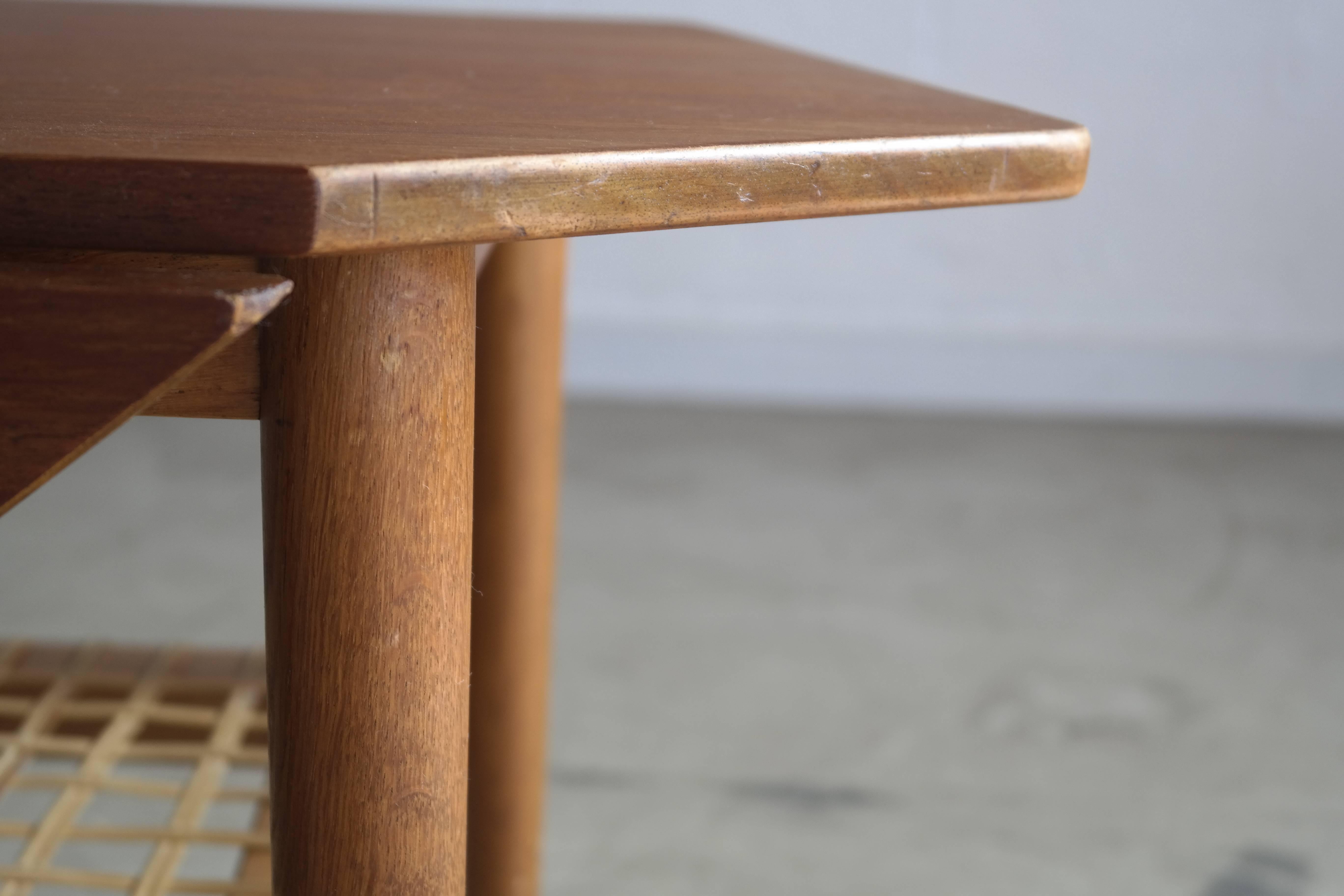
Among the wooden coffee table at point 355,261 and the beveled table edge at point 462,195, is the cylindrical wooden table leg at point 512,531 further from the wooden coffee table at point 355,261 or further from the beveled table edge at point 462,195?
the beveled table edge at point 462,195

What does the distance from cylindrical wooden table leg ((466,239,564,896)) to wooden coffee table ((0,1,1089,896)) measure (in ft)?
0.64

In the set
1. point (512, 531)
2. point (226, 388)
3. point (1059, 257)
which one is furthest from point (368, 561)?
point (1059, 257)

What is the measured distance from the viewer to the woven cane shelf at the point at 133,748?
0.56 m

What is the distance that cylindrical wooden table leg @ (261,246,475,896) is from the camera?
30 centimetres

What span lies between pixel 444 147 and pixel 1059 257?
77.8 inches

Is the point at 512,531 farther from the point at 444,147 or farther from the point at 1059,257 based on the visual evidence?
the point at 1059,257

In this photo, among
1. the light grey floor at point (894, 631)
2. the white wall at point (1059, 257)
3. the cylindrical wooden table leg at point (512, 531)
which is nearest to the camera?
the cylindrical wooden table leg at point (512, 531)

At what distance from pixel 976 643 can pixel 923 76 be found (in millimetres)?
1010

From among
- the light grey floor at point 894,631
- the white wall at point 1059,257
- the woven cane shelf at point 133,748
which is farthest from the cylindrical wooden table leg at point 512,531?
the white wall at point 1059,257

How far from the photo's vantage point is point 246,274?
25cm

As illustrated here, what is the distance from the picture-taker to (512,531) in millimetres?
674

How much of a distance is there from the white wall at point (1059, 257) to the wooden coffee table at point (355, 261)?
166 centimetres

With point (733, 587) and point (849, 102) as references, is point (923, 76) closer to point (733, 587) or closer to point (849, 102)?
point (733, 587)

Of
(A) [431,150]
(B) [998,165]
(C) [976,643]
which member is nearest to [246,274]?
(A) [431,150]
